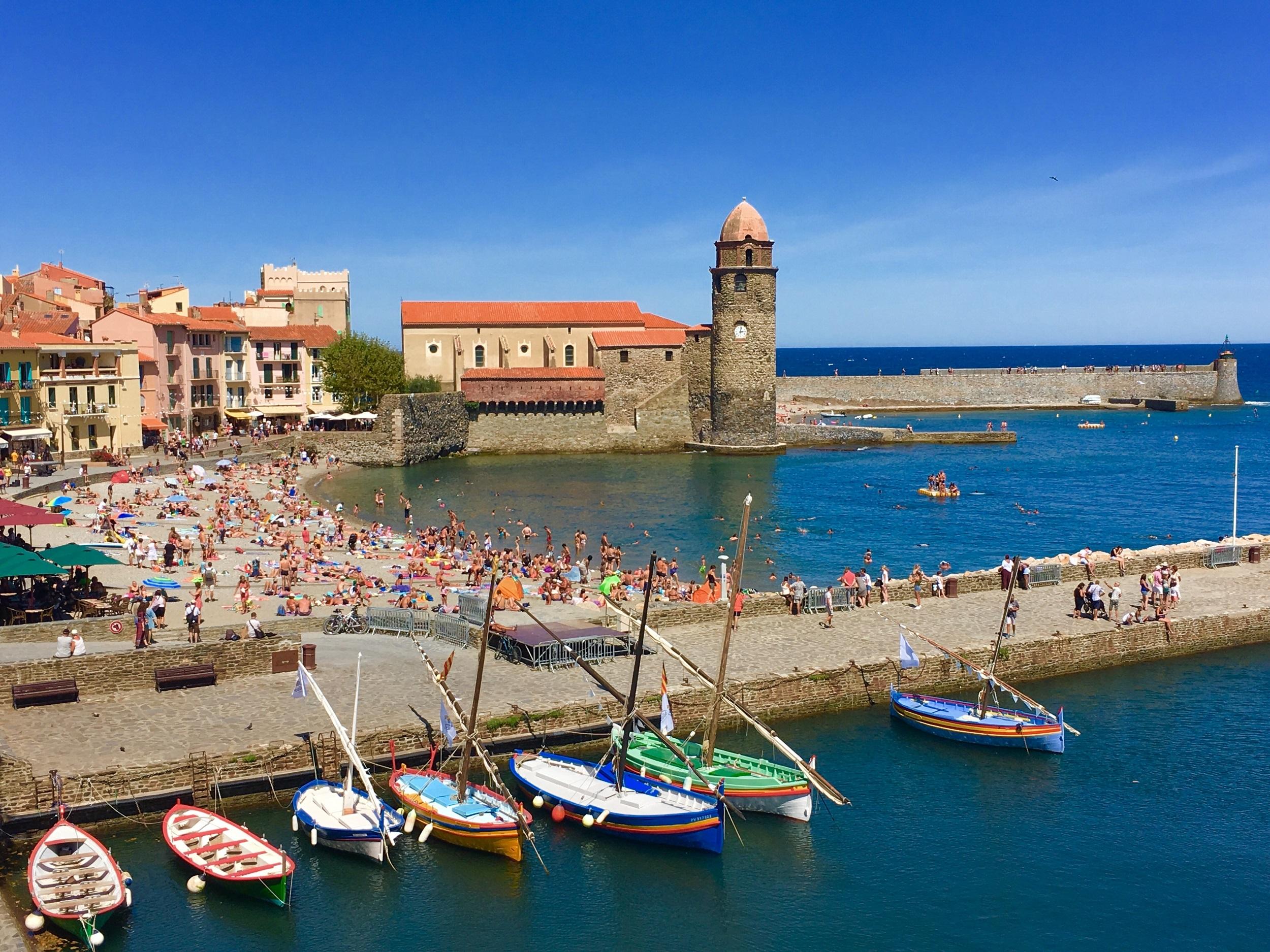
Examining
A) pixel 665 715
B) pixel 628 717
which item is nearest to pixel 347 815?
pixel 628 717

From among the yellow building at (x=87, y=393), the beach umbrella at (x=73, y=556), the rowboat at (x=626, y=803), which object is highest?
the yellow building at (x=87, y=393)

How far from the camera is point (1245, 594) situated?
1239 inches

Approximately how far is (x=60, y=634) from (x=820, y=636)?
15993mm

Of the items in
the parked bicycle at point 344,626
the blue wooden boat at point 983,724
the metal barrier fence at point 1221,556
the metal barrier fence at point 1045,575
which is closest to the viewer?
the blue wooden boat at point 983,724

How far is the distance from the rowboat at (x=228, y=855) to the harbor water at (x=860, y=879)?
1.06ft

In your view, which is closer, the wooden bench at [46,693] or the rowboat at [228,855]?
the rowboat at [228,855]

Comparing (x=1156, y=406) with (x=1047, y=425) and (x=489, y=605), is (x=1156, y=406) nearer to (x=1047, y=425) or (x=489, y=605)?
→ (x=1047, y=425)

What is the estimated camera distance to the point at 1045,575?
104ft

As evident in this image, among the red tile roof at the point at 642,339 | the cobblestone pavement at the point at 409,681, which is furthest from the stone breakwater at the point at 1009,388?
the cobblestone pavement at the point at 409,681

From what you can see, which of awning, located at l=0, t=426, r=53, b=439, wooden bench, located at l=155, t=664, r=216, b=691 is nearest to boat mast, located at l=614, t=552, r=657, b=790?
wooden bench, located at l=155, t=664, r=216, b=691

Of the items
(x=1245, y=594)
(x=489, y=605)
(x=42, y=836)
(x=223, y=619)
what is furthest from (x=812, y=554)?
(x=42, y=836)

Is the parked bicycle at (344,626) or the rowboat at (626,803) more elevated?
the parked bicycle at (344,626)

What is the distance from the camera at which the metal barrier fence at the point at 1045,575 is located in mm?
31609

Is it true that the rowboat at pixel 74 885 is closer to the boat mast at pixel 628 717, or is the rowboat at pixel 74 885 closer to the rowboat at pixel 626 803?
the rowboat at pixel 626 803
